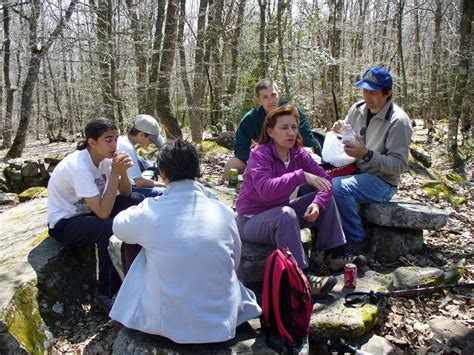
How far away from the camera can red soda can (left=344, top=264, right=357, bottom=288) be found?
3386mm

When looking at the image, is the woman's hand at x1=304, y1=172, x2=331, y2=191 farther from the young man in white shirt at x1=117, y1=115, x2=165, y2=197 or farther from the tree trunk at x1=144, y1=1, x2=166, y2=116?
the tree trunk at x1=144, y1=1, x2=166, y2=116

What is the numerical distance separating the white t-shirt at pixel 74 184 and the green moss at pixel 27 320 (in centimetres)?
63

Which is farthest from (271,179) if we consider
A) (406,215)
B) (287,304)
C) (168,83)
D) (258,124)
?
(168,83)

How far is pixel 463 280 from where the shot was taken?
3.93 meters

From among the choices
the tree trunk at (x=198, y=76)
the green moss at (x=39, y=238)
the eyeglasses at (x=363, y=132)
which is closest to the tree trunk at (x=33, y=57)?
the tree trunk at (x=198, y=76)

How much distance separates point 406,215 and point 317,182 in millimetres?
1371

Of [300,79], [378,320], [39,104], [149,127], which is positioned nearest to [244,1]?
[300,79]

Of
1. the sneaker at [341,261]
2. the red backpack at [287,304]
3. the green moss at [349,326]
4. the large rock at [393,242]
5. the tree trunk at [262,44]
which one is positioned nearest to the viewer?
the red backpack at [287,304]

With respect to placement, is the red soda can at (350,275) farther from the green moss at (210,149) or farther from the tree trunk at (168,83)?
the tree trunk at (168,83)

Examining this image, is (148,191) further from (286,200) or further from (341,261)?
(341,261)

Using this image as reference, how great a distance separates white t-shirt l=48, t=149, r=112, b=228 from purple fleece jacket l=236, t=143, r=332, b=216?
1231 mm

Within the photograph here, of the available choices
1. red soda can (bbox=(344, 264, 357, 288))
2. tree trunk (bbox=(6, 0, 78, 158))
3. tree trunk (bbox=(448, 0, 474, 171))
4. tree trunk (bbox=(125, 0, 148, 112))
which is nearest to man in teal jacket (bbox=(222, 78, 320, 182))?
red soda can (bbox=(344, 264, 357, 288))

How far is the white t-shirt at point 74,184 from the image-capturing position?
3285mm

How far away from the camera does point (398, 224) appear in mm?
4176
